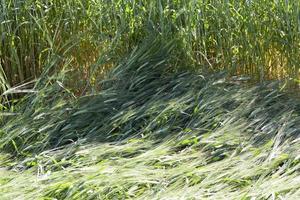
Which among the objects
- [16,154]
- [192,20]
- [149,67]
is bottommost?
[16,154]

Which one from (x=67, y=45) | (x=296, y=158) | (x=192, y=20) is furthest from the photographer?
(x=67, y=45)

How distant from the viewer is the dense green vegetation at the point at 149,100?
299 cm

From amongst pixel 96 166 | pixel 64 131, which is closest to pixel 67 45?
pixel 64 131

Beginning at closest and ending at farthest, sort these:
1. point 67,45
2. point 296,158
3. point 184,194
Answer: point 184,194, point 296,158, point 67,45

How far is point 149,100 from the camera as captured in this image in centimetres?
369

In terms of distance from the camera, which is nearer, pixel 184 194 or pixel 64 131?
pixel 184 194

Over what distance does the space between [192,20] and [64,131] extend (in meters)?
0.98

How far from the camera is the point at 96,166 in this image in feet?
10.2

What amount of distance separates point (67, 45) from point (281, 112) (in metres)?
1.42

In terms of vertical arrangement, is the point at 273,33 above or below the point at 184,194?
above

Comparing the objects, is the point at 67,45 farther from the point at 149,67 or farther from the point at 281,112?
the point at 281,112

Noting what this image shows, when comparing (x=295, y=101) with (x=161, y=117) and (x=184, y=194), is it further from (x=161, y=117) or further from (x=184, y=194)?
(x=184, y=194)

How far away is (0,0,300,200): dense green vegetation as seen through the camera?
299cm

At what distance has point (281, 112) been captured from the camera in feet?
11.4
